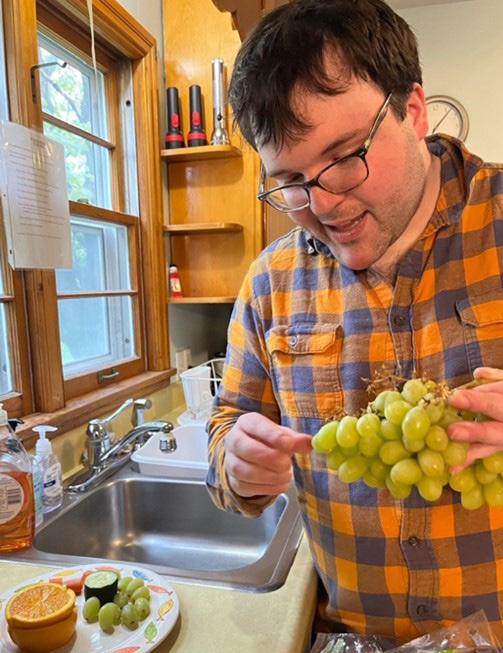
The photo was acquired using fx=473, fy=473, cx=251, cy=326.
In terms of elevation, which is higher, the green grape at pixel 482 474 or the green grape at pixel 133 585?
the green grape at pixel 482 474

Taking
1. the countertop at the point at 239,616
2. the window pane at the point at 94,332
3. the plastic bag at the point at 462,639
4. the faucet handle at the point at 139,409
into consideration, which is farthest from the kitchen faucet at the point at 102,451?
the plastic bag at the point at 462,639

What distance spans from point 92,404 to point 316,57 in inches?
46.2

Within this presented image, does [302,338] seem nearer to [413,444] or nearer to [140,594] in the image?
[413,444]

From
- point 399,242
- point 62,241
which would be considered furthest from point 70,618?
point 62,241

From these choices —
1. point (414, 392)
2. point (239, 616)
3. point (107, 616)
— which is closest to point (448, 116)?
point (414, 392)

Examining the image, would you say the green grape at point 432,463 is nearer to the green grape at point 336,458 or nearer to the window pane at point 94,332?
the green grape at point 336,458

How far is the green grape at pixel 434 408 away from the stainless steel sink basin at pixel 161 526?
0.73m

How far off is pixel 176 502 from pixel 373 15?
4.21 feet

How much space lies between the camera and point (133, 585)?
829 millimetres

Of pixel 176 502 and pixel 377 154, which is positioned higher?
pixel 377 154

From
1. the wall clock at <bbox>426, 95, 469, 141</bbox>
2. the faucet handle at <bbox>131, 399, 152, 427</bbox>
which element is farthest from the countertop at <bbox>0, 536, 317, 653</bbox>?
the wall clock at <bbox>426, 95, 469, 141</bbox>

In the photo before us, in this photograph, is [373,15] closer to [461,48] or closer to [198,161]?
[198,161]

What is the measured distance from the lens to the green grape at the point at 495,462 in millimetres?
540

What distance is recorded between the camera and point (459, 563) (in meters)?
0.73
